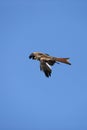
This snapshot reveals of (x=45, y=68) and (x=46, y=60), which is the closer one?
(x=45, y=68)

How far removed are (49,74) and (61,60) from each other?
83cm

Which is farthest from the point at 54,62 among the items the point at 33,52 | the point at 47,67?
the point at 33,52

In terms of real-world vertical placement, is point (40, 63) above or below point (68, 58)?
above

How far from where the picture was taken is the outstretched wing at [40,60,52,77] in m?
10.2

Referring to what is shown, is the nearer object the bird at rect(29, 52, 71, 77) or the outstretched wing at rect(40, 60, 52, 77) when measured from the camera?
the bird at rect(29, 52, 71, 77)

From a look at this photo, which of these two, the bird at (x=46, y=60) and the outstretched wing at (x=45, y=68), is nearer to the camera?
the bird at (x=46, y=60)

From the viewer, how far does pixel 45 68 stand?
10539mm

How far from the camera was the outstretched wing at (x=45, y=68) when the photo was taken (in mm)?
10234

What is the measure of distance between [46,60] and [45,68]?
0.53 metres

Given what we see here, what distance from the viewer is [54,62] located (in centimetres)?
1048

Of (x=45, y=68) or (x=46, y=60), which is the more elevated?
(x=46, y=60)

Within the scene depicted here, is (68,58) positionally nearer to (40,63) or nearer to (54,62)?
(54,62)

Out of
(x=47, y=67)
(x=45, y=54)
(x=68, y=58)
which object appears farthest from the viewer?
(x=45, y=54)

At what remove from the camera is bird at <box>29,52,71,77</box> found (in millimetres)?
10116
